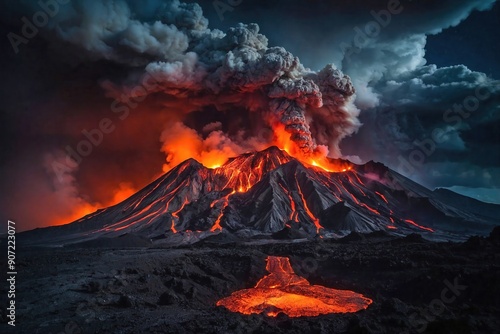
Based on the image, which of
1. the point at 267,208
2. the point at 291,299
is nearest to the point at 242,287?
the point at 291,299

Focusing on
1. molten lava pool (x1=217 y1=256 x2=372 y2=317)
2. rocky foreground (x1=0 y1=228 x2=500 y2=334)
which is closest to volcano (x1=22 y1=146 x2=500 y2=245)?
rocky foreground (x1=0 y1=228 x2=500 y2=334)

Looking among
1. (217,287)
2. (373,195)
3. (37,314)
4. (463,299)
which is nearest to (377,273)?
(463,299)

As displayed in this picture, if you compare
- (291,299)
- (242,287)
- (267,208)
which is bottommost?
(291,299)

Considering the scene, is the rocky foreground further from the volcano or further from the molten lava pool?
the volcano

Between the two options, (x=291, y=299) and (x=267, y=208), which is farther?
(x=267, y=208)

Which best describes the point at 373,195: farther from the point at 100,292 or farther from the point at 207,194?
the point at 100,292

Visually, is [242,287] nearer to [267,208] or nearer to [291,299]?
[291,299]
